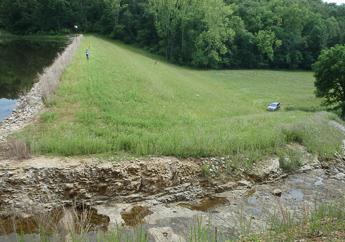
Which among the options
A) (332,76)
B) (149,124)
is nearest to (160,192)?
(149,124)

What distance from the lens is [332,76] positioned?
41.7 meters

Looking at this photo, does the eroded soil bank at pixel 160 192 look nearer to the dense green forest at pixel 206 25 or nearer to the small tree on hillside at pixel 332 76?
the small tree on hillside at pixel 332 76

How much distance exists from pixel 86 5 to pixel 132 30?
1960 centimetres

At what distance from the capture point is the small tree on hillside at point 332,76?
40.9m

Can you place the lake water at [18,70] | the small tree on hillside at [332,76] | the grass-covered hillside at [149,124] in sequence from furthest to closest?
the small tree on hillside at [332,76], the lake water at [18,70], the grass-covered hillside at [149,124]

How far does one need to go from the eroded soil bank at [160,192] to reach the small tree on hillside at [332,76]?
2227cm

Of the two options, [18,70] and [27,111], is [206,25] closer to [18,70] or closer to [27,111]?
[18,70]

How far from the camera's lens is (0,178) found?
1697 cm

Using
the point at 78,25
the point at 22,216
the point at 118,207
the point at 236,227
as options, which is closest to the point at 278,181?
the point at 236,227

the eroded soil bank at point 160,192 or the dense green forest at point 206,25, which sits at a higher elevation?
the dense green forest at point 206,25

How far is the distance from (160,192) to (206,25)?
206 feet

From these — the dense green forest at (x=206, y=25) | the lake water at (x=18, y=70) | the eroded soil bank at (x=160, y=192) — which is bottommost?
the eroded soil bank at (x=160, y=192)

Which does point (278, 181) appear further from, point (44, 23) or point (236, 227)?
Answer: point (44, 23)

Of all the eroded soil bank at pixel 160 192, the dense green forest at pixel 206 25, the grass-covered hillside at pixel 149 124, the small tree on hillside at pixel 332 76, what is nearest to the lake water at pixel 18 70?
the grass-covered hillside at pixel 149 124
